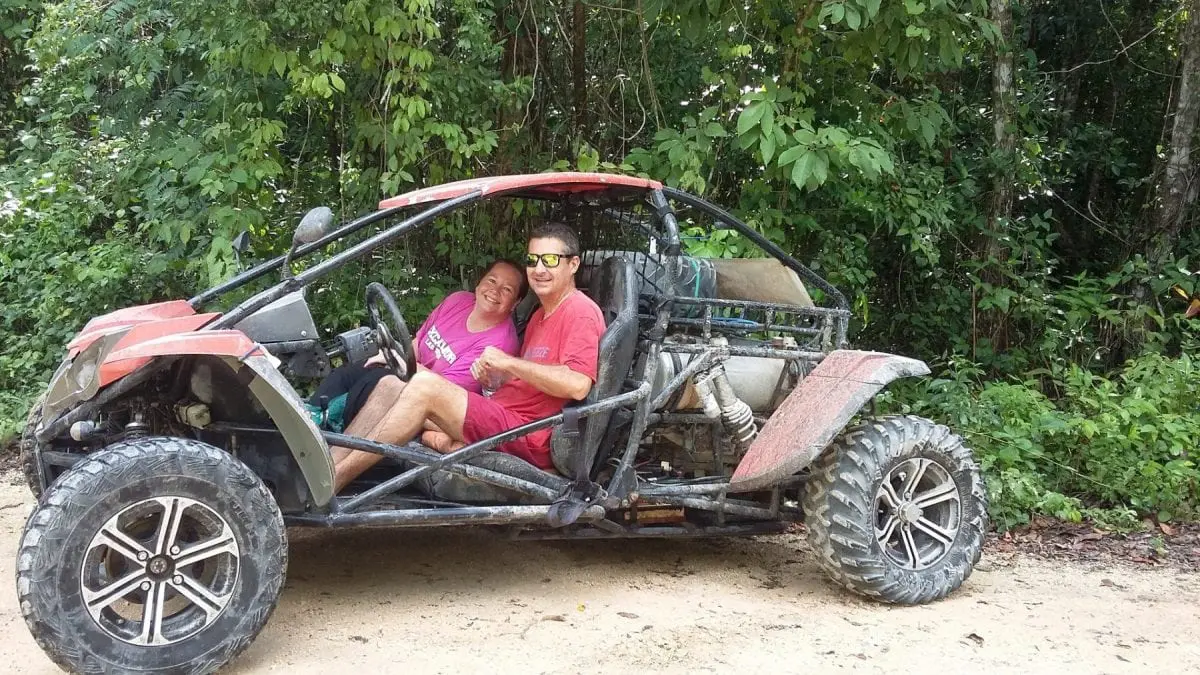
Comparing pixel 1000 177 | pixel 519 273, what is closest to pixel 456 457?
pixel 519 273

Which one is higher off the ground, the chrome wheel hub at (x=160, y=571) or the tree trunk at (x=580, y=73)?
the tree trunk at (x=580, y=73)

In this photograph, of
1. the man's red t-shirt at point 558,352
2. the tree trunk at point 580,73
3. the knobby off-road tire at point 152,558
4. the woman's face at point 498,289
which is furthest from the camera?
the tree trunk at point 580,73

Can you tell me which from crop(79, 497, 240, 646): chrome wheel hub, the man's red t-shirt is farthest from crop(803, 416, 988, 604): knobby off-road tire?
crop(79, 497, 240, 646): chrome wheel hub

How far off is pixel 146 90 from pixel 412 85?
206 centimetres

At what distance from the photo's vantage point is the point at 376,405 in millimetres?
4457

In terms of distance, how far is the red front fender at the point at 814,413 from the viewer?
4.30 metres

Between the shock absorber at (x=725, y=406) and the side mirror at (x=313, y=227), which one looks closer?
the side mirror at (x=313, y=227)

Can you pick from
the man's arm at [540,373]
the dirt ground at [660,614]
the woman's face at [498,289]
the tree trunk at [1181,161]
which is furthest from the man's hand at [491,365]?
the tree trunk at [1181,161]

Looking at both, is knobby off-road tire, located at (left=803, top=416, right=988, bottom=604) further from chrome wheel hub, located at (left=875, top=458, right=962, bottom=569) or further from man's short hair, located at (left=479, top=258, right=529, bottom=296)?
man's short hair, located at (left=479, top=258, right=529, bottom=296)

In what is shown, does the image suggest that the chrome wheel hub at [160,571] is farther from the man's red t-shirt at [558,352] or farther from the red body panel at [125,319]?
the man's red t-shirt at [558,352]

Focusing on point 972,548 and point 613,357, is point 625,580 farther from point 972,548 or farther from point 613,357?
point 972,548

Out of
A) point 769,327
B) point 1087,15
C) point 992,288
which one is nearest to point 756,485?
point 769,327

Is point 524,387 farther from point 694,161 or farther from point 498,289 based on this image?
point 694,161

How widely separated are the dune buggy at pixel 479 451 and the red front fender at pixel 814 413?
0.04 feet
